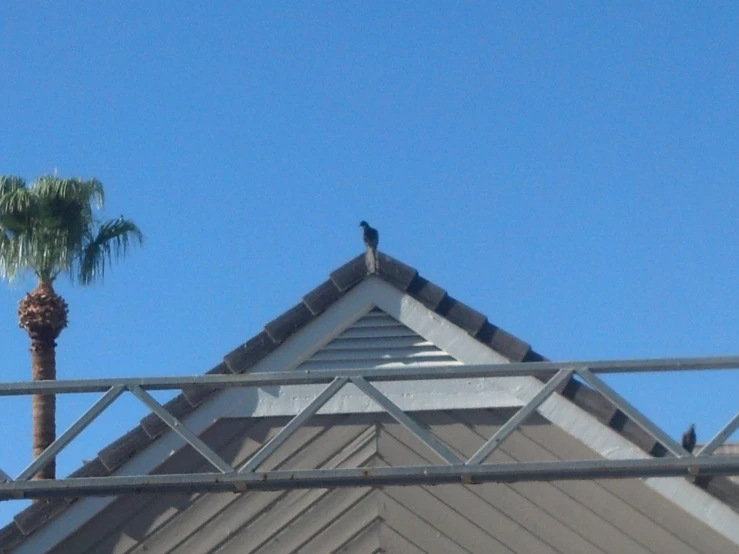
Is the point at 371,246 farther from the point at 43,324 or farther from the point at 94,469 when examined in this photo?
the point at 43,324

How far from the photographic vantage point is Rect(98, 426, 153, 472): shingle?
886 centimetres

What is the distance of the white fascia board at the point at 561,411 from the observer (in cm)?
843

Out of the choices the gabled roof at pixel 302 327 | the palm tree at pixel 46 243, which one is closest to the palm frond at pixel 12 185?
the palm tree at pixel 46 243

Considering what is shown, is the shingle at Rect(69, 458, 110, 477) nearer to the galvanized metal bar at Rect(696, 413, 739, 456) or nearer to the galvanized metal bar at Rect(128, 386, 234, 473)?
the galvanized metal bar at Rect(128, 386, 234, 473)

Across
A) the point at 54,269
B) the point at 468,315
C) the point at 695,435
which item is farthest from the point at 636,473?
the point at 54,269

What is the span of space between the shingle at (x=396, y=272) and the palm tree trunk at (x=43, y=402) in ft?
33.7

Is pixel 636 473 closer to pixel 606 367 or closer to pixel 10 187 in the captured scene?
pixel 606 367

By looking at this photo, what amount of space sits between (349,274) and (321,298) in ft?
0.82

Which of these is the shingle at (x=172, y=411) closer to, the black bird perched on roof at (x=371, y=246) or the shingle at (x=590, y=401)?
the black bird perched on roof at (x=371, y=246)


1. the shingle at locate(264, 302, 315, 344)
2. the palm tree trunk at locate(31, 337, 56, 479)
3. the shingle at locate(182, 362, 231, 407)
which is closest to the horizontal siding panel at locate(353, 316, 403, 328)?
the shingle at locate(264, 302, 315, 344)

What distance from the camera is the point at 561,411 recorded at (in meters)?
8.72

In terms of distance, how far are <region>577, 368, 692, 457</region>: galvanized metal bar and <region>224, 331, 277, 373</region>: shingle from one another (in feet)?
7.82

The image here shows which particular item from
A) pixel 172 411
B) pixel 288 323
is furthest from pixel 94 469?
pixel 288 323

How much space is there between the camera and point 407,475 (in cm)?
748
